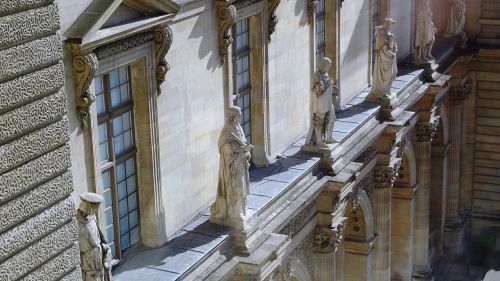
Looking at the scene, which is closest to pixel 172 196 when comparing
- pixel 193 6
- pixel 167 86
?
pixel 167 86

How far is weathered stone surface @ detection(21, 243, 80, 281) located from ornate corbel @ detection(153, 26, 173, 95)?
619cm

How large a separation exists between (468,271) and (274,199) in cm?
1963

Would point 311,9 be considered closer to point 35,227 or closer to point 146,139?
point 146,139

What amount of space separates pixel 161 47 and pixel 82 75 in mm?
2885

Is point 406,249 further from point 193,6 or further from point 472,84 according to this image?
point 193,6

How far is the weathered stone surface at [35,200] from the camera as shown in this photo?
1208cm

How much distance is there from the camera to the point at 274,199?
74.1 ft

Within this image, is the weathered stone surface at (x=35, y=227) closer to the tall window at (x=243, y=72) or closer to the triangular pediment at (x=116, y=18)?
the triangular pediment at (x=116, y=18)

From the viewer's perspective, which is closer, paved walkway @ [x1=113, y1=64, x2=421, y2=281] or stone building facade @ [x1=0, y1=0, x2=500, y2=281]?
stone building facade @ [x1=0, y1=0, x2=500, y2=281]

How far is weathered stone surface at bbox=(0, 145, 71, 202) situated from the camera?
1199cm

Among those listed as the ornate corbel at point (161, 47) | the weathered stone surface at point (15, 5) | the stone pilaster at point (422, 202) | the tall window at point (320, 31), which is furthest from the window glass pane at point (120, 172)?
the stone pilaster at point (422, 202)

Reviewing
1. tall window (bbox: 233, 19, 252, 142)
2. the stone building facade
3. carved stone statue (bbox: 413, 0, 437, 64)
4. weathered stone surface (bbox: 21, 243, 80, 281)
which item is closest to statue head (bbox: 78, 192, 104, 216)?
the stone building facade

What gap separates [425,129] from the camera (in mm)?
34281

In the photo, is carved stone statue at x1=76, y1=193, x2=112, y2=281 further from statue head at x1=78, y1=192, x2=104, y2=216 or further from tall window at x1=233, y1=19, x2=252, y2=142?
tall window at x1=233, y1=19, x2=252, y2=142
